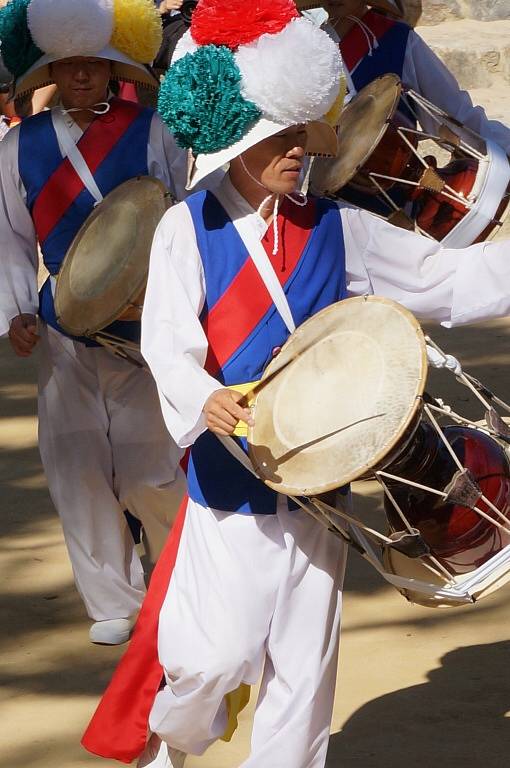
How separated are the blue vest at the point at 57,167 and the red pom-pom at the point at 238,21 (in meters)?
1.39

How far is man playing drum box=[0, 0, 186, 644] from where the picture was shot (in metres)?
4.79

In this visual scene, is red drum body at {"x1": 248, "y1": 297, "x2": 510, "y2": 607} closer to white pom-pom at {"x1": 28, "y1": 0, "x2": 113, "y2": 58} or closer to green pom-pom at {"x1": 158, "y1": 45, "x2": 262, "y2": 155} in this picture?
green pom-pom at {"x1": 158, "y1": 45, "x2": 262, "y2": 155}

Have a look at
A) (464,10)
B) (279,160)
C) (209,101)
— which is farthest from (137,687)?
(464,10)

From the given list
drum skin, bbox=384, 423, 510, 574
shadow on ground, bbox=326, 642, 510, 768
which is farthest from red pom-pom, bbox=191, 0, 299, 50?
shadow on ground, bbox=326, 642, 510, 768

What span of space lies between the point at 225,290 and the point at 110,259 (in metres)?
1.14

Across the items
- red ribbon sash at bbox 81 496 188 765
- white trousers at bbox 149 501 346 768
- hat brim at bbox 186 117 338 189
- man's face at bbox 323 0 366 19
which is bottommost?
red ribbon sash at bbox 81 496 188 765

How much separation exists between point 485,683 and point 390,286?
131cm

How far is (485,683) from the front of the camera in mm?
4367

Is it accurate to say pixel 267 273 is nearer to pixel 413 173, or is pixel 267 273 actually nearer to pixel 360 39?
pixel 413 173

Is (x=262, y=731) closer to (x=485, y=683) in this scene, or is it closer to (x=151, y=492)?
(x=485, y=683)

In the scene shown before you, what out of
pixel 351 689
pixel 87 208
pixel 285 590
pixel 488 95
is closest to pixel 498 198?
pixel 87 208

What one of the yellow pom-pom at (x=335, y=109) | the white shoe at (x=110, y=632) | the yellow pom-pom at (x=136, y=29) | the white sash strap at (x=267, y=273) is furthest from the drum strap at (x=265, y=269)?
the white shoe at (x=110, y=632)

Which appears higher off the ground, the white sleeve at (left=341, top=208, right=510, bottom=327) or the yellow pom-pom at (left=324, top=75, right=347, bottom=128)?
the yellow pom-pom at (left=324, top=75, right=347, bottom=128)

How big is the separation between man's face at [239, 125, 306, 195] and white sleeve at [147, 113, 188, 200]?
1340 mm
